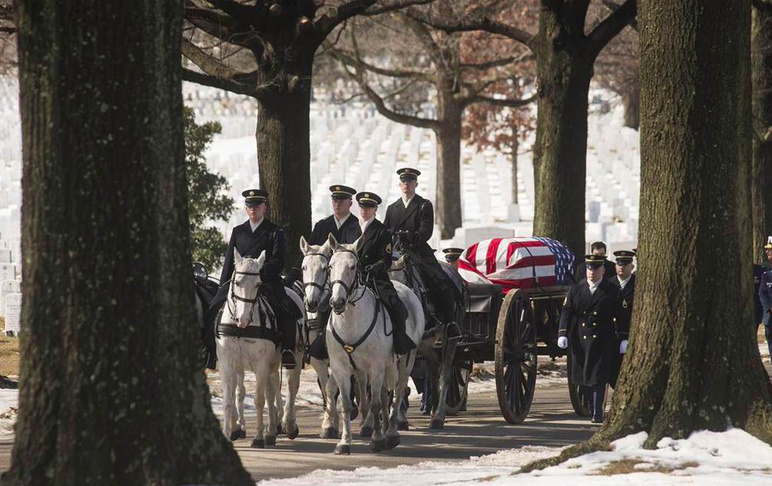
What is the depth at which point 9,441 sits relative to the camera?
12.8m

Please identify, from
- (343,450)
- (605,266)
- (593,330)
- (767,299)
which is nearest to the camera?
(343,450)

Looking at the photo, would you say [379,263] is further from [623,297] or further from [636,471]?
[636,471]

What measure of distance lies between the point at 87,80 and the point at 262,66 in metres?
10.9

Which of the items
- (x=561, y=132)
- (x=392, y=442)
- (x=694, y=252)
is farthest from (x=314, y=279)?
(x=561, y=132)

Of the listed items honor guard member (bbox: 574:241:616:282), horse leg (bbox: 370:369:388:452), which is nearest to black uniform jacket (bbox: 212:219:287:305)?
horse leg (bbox: 370:369:388:452)

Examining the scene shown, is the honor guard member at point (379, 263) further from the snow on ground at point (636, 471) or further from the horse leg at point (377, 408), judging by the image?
the snow on ground at point (636, 471)

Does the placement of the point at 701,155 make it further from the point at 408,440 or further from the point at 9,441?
the point at 9,441

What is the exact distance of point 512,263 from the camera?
16.0 metres

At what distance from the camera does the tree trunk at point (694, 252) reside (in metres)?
10.2

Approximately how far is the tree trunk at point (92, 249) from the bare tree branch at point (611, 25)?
13.1 meters

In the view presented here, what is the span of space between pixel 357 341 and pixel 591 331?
3.36 m

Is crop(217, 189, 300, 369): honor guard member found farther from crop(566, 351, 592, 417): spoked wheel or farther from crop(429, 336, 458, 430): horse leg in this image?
crop(566, 351, 592, 417): spoked wheel

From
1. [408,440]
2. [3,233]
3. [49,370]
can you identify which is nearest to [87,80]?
[49,370]

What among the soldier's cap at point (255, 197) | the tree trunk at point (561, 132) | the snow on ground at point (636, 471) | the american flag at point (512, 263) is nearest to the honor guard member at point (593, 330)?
the american flag at point (512, 263)
